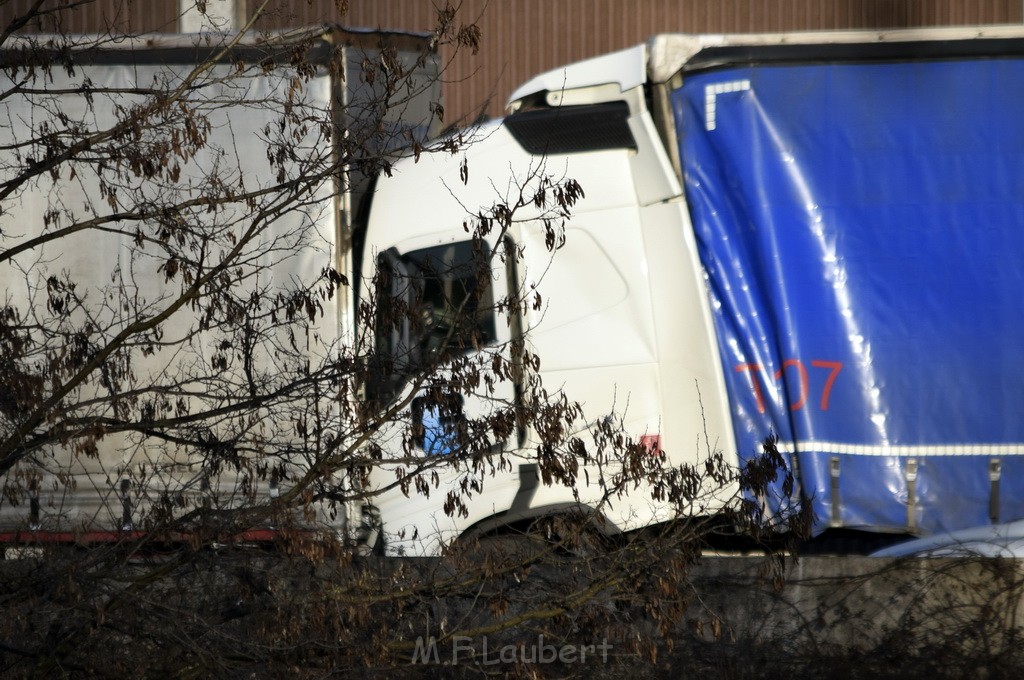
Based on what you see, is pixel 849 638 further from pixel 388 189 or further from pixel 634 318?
pixel 388 189

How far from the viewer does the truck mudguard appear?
4.77 meters

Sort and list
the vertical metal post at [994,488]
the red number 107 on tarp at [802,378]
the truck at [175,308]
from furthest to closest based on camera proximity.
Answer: the red number 107 on tarp at [802,378] < the vertical metal post at [994,488] < the truck at [175,308]

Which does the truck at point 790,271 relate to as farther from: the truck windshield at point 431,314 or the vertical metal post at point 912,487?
the truck windshield at point 431,314

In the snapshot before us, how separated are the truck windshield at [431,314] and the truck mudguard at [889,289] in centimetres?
150

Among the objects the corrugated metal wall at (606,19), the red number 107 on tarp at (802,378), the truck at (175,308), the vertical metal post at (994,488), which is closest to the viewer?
the truck at (175,308)

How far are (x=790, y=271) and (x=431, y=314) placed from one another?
1783 mm

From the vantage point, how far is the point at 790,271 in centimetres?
493

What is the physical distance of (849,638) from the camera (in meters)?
4.48

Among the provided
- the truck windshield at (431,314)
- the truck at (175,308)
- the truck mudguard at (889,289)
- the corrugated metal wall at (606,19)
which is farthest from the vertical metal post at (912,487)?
the corrugated metal wall at (606,19)

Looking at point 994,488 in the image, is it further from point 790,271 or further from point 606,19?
point 606,19

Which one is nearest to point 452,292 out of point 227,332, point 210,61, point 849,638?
point 227,332

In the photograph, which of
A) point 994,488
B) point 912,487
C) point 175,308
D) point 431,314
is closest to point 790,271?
point 912,487

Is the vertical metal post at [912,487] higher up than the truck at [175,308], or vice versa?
the truck at [175,308]

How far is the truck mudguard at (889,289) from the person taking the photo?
477 cm
